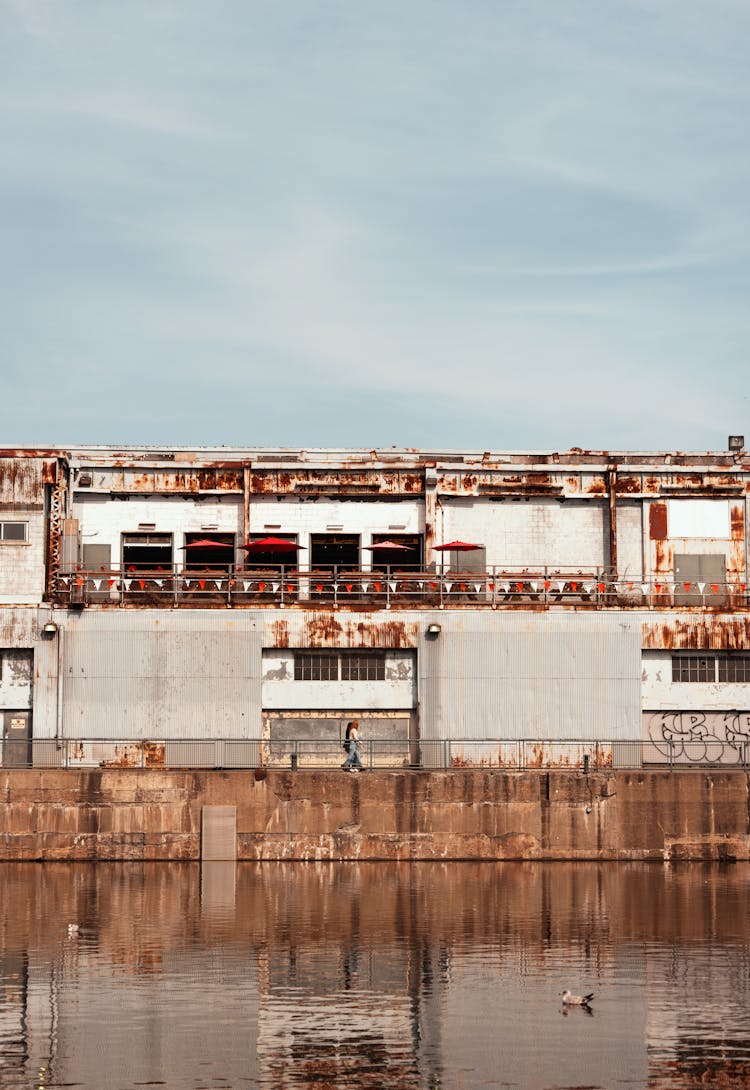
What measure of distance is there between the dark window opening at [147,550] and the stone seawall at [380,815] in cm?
1431

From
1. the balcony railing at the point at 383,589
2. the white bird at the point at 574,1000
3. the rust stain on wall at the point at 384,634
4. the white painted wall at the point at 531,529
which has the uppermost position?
the white painted wall at the point at 531,529

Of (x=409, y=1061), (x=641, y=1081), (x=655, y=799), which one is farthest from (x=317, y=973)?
(x=655, y=799)

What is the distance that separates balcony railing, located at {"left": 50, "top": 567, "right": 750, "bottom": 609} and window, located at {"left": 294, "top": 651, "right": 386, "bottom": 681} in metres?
1.75

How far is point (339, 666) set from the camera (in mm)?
58000

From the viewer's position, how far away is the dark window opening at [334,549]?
64.2 m

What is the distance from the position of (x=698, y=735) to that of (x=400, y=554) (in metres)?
13.6

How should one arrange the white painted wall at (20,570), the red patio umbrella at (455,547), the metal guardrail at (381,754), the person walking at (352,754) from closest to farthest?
the person walking at (352,754) → the metal guardrail at (381,754) → the white painted wall at (20,570) → the red patio umbrella at (455,547)

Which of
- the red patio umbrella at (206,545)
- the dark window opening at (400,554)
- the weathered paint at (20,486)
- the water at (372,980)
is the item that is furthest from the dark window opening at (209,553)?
the water at (372,980)

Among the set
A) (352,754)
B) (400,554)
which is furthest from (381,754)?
(400,554)

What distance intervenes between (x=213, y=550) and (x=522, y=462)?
12.7 metres

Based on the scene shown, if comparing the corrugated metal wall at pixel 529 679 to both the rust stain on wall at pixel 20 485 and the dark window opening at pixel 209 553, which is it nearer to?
the dark window opening at pixel 209 553

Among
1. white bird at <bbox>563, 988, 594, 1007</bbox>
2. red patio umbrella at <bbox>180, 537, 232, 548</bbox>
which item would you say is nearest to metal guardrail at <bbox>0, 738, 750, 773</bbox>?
red patio umbrella at <bbox>180, 537, 232, 548</bbox>

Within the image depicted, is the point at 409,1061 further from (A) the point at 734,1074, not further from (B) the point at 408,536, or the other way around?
(B) the point at 408,536

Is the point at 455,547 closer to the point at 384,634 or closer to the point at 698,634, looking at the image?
the point at 384,634
